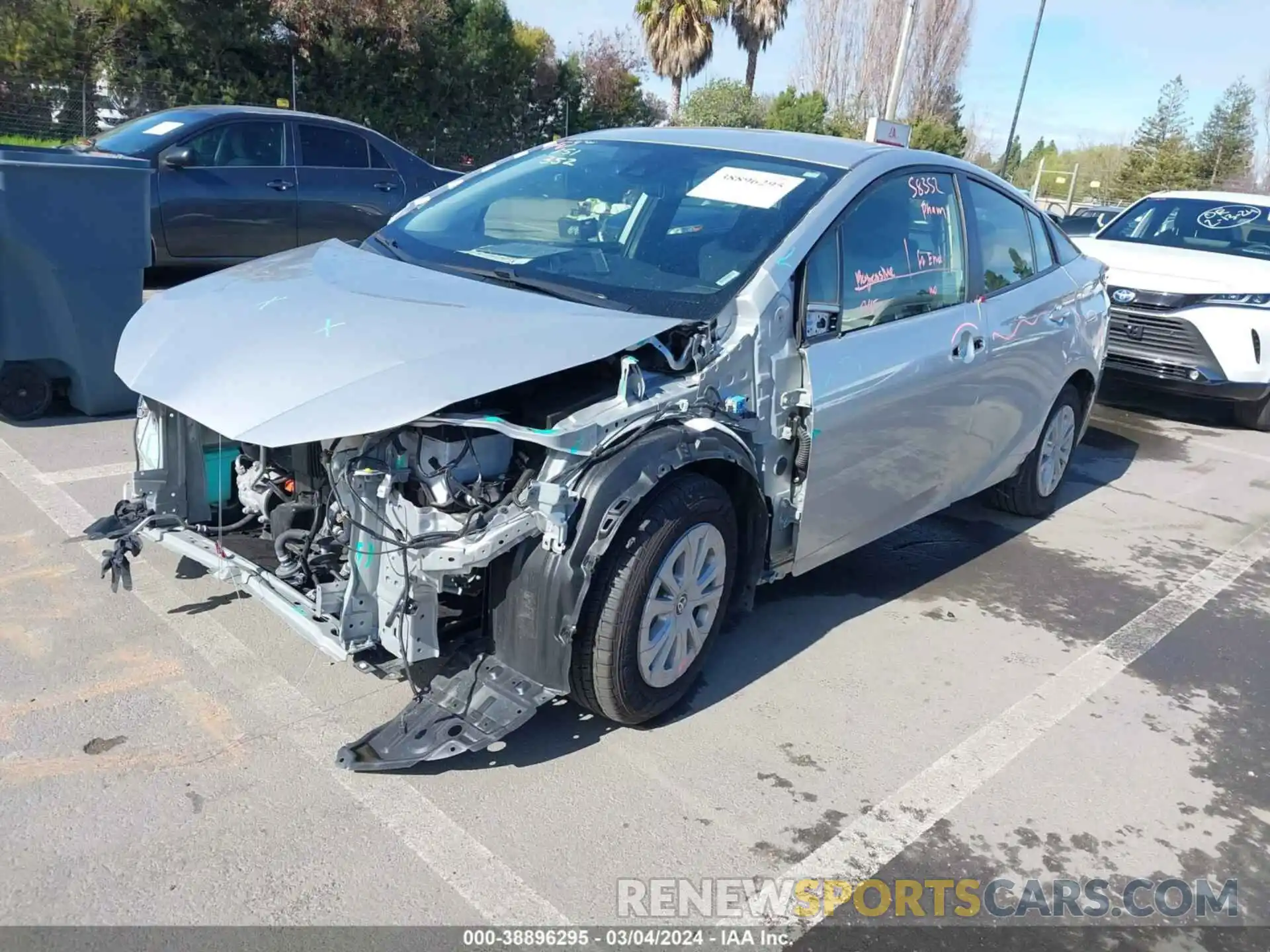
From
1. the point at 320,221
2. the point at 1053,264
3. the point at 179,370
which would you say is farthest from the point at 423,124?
the point at 179,370

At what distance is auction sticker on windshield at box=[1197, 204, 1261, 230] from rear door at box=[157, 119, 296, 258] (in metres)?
8.09

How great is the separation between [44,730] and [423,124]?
2360 centimetres

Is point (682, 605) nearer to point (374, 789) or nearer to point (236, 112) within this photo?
point (374, 789)

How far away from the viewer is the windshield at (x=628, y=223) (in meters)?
3.47

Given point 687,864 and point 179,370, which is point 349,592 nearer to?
point 179,370

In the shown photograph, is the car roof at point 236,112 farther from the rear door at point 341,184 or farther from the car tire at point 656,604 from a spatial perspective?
the car tire at point 656,604

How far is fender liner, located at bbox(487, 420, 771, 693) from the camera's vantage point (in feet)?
9.25

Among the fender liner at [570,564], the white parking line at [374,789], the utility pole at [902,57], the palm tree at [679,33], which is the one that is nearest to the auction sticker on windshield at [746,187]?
the fender liner at [570,564]

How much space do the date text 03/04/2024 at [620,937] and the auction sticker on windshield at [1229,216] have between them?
8.84 metres

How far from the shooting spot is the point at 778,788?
10.2 ft

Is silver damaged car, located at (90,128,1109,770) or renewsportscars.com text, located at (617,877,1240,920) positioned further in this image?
silver damaged car, located at (90,128,1109,770)

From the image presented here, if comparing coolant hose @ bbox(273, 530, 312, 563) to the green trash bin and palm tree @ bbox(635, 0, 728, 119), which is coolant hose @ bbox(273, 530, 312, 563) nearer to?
the green trash bin

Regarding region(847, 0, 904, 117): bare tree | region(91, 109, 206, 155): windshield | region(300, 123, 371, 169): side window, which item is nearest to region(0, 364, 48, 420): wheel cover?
region(91, 109, 206, 155): windshield

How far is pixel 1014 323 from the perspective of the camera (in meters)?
4.72
